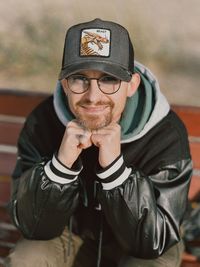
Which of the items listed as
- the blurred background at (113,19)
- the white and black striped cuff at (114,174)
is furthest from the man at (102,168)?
the blurred background at (113,19)

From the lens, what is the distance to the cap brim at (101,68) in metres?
2.78

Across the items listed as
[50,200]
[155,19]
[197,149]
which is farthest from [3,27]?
[50,200]

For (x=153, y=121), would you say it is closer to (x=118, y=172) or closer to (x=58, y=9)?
(x=118, y=172)

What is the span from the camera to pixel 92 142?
2.83m

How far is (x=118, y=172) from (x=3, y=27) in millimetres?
8155

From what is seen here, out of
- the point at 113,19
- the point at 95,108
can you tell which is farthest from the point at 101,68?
the point at 113,19

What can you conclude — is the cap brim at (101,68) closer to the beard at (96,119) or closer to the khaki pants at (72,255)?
the beard at (96,119)

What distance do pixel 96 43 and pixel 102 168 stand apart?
614mm

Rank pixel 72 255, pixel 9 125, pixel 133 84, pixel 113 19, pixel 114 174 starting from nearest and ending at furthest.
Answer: pixel 114 174 → pixel 133 84 → pixel 72 255 → pixel 9 125 → pixel 113 19

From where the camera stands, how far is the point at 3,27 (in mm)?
10438

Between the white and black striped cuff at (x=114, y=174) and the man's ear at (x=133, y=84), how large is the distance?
1.37ft

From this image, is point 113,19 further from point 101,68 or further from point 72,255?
point 101,68

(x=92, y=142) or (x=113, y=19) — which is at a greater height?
(x=92, y=142)

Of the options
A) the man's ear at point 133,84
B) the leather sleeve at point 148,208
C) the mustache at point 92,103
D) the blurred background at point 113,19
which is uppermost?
the man's ear at point 133,84
